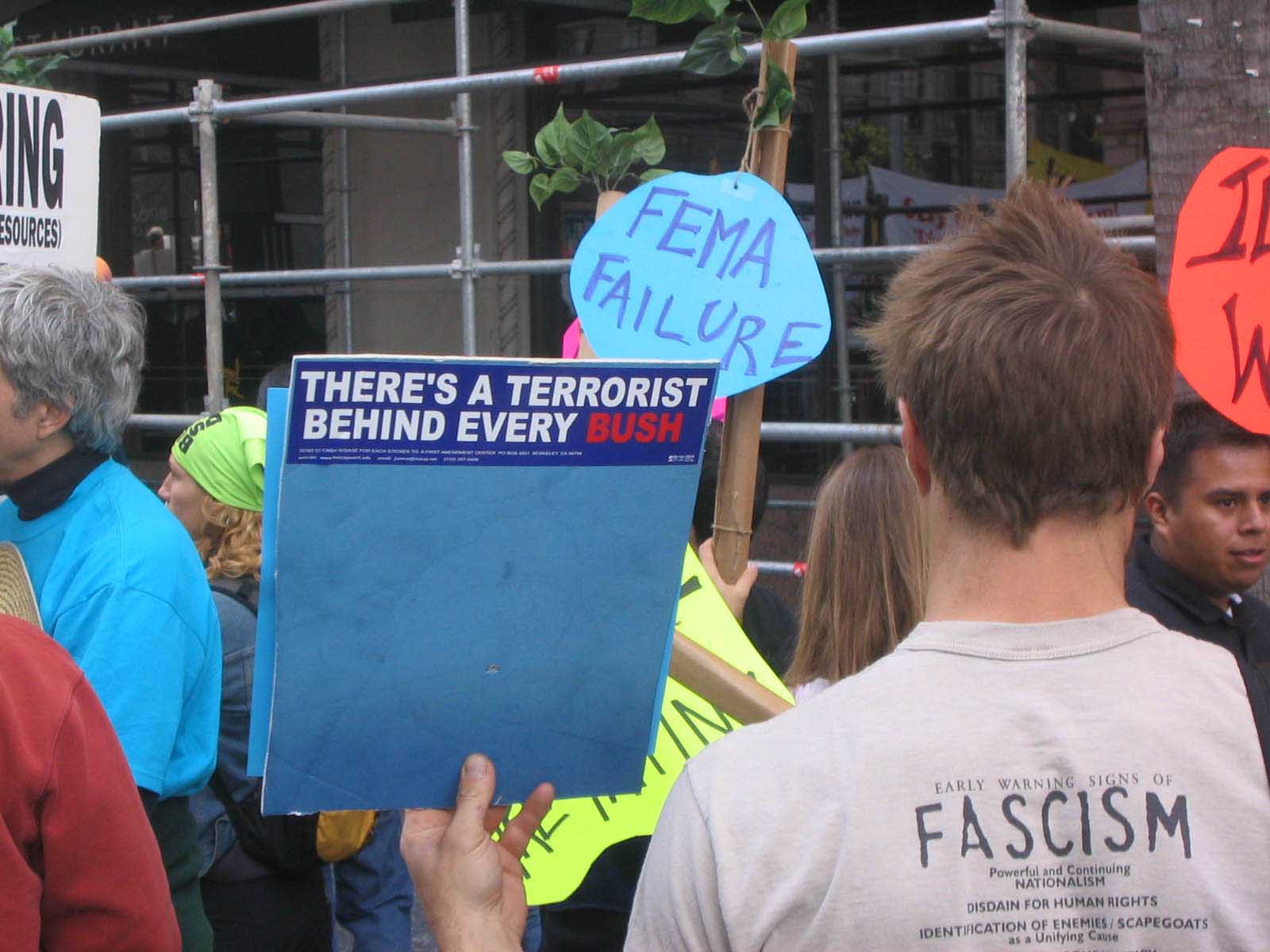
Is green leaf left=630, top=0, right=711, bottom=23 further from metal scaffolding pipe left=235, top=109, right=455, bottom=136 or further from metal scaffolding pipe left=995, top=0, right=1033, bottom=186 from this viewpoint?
metal scaffolding pipe left=235, top=109, right=455, bottom=136

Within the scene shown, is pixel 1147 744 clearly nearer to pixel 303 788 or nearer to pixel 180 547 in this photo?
pixel 303 788

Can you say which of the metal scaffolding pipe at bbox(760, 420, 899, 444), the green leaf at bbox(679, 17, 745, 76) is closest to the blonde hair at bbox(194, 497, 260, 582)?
the metal scaffolding pipe at bbox(760, 420, 899, 444)

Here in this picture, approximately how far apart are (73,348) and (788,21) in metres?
1.17

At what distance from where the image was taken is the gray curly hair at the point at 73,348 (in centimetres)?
221

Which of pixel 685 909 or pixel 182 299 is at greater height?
pixel 182 299

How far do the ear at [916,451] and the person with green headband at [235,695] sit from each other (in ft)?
5.27

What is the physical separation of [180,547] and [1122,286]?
1.53 meters

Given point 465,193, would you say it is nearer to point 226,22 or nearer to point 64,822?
point 226,22

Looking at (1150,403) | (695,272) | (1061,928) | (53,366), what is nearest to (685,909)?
(1061,928)

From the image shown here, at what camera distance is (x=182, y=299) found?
906 centimetres

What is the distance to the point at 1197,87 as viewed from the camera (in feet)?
8.44

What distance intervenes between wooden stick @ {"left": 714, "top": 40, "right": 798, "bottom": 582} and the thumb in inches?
34.2

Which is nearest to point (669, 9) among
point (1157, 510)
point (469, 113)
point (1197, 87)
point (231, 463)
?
point (1197, 87)

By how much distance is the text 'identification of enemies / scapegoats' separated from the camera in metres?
1.16
